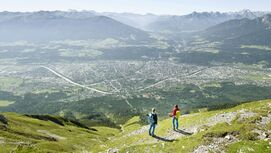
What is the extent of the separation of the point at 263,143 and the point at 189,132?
19807mm

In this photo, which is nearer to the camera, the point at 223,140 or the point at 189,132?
→ the point at 223,140

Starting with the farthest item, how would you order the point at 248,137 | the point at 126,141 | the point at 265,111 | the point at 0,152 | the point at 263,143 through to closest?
the point at 0,152 < the point at 126,141 < the point at 265,111 < the point at 248,137 < the point at 263,143

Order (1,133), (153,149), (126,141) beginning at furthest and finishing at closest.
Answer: (1,133), (126,141), (153,149)

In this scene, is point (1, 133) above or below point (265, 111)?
below

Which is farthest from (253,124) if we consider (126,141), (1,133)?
(1,133)

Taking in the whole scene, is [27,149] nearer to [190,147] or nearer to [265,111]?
[190,147]

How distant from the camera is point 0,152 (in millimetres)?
87125

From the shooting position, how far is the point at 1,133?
117562 millimetres

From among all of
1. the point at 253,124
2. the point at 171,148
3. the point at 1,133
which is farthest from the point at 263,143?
the point at 1,133

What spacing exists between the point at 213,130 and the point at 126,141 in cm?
2050

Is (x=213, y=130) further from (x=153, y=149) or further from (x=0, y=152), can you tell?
(x=0, y=152)

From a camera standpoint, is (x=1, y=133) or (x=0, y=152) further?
(x=1, y=133)

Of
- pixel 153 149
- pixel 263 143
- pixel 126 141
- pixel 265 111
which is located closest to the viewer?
pixel 263 143

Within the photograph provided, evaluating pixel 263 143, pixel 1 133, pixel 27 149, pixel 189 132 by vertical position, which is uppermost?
pixel 263 143
